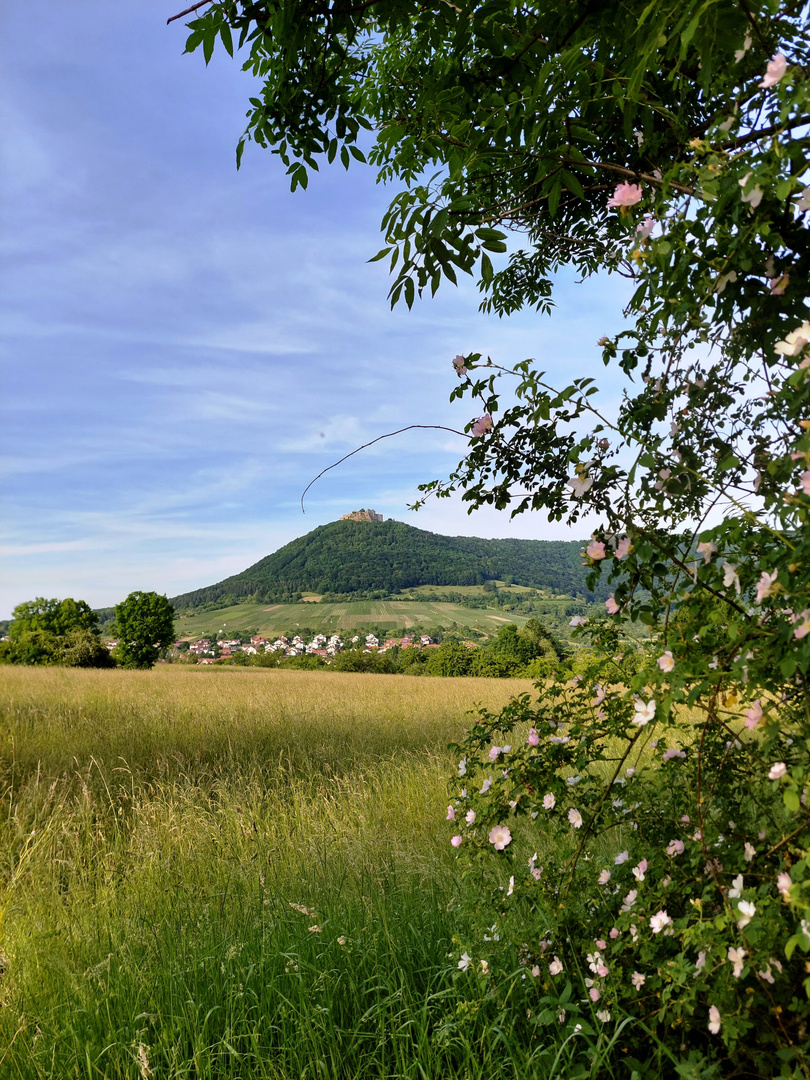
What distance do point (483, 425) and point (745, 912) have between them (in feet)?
5.36

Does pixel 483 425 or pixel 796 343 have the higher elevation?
pixel 483 425

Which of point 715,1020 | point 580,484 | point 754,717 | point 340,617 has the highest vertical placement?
point 580,484

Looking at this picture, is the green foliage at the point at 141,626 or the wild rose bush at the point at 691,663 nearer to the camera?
the wild rose bush at the point at 691,663

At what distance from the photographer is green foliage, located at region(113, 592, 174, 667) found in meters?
37.8

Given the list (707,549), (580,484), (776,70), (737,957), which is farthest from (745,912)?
(776,70)

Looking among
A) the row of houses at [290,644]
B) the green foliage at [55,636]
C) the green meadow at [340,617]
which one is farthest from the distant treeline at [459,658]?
the green meadow at [340,617]

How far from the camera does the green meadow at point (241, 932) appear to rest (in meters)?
1.99

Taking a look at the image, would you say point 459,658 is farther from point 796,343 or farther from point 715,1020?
point 796,343

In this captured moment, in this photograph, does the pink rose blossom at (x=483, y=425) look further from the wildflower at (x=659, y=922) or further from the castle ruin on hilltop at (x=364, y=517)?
the castle ruin on hilltop at (x=364, y=517)

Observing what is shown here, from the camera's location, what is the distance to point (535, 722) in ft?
7.75

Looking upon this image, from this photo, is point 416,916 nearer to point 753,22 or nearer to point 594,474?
Answer: point 594,474

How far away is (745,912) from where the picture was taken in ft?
4.62

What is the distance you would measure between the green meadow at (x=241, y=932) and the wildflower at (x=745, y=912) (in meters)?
0.73

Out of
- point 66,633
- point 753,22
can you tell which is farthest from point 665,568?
point 66,633
